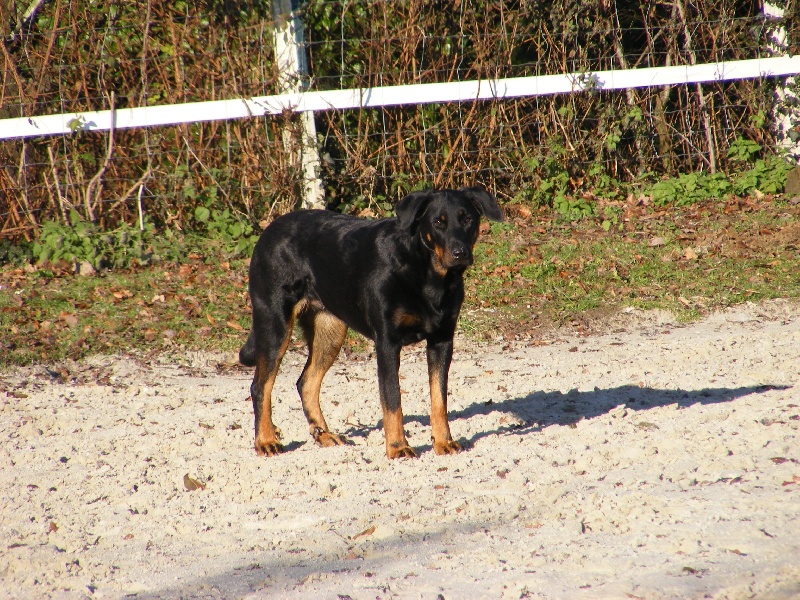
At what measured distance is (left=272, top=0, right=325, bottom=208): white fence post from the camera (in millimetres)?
10711

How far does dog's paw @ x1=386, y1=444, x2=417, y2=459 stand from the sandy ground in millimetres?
98

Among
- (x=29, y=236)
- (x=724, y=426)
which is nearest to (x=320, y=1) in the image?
(x=29, y=236)

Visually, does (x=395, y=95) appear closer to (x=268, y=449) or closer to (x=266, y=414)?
(x=266, y=414)

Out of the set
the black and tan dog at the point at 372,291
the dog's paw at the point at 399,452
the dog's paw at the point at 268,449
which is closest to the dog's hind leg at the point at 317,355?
the black and tan dog at the point at 372,291

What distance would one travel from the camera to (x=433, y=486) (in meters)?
4.62

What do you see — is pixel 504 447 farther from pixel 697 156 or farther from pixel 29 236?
pixel 697 156

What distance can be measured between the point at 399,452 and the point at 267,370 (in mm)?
1066

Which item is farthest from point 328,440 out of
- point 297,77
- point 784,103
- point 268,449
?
point 784,103

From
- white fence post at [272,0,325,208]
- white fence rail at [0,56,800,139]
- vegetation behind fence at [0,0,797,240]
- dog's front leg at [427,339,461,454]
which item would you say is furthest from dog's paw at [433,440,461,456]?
white fence rail at [0,56,800,139]

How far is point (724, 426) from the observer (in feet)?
16.4

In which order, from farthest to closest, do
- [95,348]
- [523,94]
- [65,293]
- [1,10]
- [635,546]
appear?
[523,94], [1,10], [65,293], [95,348], [635,546]

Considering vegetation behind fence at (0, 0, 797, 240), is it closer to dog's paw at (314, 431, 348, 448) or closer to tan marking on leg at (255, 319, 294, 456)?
tan marking on leg at (255, 319, 294, 456)

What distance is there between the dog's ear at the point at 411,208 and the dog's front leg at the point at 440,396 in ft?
2.32

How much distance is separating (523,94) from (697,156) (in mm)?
2720
